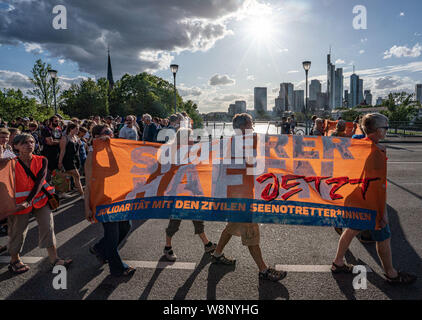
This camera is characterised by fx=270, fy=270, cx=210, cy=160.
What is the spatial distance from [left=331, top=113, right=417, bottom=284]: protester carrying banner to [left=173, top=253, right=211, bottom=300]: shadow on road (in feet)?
5.35

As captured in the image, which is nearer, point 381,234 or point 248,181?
point 381,234

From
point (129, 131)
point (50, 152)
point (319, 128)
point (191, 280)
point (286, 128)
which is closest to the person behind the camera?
point (191, 280)

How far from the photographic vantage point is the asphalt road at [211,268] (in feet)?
9.80

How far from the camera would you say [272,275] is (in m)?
3.21

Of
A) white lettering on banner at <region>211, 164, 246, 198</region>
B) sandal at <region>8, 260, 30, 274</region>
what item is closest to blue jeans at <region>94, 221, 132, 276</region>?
sandal at <region>8, 260, 30, 274</region>

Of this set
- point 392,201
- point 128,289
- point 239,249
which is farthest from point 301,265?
point 392,201

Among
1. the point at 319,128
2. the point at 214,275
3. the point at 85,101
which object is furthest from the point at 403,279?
the point at 85,101

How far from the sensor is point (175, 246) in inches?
164

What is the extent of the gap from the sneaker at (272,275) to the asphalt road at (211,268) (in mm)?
90

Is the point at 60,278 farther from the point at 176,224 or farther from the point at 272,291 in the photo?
the point at 272,291

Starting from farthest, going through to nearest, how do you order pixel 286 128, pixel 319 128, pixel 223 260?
pixel 286 128
pixel 319 128
pixel 223 260

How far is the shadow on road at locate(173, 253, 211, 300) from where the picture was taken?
297 centimetres

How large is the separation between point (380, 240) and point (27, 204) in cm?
431

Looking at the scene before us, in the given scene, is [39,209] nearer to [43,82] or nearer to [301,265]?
[301,265]
